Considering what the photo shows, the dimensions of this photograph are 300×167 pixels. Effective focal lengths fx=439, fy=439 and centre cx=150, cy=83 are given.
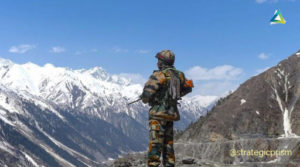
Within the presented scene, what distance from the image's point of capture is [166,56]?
12516 mm

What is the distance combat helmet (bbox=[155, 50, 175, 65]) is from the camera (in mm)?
12531

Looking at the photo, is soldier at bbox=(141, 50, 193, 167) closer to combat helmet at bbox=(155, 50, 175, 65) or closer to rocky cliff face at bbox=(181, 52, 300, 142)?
combat helmet at bbox=(155, 50, 175, 65)

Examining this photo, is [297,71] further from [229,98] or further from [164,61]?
[164,61]

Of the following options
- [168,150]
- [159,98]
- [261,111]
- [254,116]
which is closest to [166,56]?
[159,98]

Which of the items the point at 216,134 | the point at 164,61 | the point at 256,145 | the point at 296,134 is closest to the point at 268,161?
the point at 256,145

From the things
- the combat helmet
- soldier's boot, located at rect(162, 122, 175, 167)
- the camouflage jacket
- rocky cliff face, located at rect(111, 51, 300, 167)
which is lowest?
soldier's boot, located at rect(162, 122, 175, 167)

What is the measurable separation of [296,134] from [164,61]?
14665 centimetres

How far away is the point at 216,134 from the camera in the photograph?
164000mm

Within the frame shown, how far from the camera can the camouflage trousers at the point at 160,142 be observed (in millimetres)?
11688

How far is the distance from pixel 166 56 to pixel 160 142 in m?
2.45

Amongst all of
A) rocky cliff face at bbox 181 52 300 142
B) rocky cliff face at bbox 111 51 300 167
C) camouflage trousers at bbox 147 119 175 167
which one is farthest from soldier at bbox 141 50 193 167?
rocky cliff face at bbox 181 52 300 142

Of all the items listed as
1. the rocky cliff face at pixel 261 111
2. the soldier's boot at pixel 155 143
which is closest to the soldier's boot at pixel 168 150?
the soldier's boot at pixel 155 143

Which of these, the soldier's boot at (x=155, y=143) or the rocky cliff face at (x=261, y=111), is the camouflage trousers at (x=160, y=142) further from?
the rocky cliff face at (x=261, y=111)

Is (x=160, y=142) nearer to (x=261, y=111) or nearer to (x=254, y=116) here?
(x=254, y=116)
